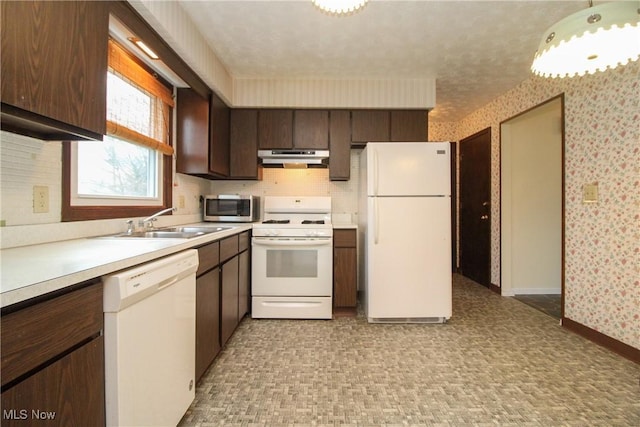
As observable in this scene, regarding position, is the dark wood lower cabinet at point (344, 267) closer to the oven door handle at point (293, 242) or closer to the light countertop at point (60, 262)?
the oven door handle at point (293, 242)

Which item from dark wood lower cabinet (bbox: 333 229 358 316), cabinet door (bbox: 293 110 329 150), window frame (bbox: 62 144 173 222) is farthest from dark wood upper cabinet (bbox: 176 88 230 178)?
dark wood lower cabinet (bbox: 333 229 358 316)

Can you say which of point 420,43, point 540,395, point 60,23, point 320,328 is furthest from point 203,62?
point 540,395

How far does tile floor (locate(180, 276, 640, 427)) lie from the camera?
146 cm

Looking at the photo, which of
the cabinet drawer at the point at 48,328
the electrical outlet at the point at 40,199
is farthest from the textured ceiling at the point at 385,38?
the cabinet drawer at the point at 48,328

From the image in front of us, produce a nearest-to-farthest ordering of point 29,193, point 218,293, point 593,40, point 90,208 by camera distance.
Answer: point 593,40 < point 29,193 < point 90,208 < point 218,293

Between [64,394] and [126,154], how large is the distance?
1.68 metres

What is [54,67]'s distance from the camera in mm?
1006

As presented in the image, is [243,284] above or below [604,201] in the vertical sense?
below

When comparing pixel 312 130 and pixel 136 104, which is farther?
pixel 312 130

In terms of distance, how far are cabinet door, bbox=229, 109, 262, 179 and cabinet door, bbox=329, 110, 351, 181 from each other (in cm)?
80

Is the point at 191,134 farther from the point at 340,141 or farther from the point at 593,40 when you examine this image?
the point at 593,40

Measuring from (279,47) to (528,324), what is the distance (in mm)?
3198

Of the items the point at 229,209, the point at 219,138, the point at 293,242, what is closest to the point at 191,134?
the point at 219,138

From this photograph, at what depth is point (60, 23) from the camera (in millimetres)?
1024
